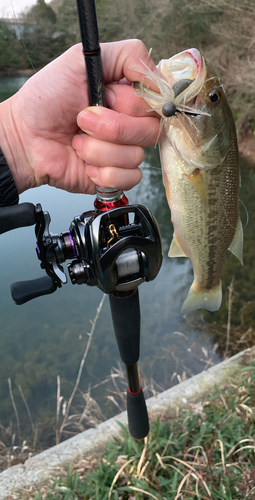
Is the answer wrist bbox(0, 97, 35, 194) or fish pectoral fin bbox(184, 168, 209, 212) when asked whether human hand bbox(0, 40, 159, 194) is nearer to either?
wrist bbox(0, 97, 35, 194)

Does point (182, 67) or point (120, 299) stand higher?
point (182, 67)

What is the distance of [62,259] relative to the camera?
100 centimetres

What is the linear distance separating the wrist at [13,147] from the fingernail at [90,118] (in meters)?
0.35

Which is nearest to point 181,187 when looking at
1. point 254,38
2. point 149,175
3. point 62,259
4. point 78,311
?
point 62,259

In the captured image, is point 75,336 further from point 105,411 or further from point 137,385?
point 137,385

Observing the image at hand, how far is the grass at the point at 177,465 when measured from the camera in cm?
167

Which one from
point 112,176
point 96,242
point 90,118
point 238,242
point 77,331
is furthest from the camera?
point 77,331

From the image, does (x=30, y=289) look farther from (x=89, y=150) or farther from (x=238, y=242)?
(x=238, y=242)

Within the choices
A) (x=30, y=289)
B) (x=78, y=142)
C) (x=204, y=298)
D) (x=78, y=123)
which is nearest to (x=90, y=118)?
(x=78, y=123)

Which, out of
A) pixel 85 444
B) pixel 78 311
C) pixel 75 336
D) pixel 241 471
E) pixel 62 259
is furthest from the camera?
pixel 78 311

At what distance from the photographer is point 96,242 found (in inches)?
35.7

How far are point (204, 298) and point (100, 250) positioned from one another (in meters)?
0.73

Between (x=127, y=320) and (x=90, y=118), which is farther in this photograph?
(x=127, y=320)

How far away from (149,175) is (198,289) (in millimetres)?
5394
